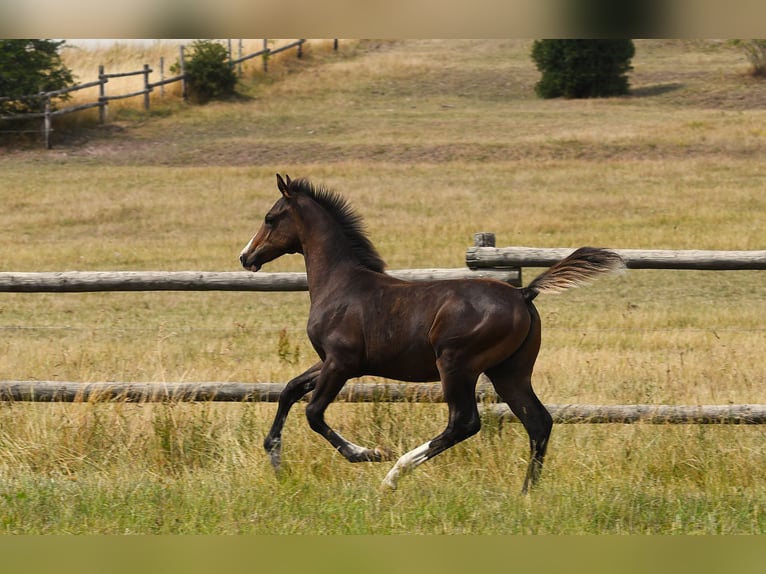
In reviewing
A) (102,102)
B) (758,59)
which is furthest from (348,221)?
(758,59)

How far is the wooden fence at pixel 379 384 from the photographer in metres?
6.10

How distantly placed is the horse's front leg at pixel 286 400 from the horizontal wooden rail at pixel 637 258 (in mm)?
1544

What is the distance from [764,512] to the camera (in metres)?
4.59

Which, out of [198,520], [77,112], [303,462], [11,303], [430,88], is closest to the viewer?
[198,520]

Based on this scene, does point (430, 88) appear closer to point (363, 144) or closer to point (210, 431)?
point (363, 144)

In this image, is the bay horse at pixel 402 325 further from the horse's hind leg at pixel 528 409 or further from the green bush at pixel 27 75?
the green bush at pixel 27 75

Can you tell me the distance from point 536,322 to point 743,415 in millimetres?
1686

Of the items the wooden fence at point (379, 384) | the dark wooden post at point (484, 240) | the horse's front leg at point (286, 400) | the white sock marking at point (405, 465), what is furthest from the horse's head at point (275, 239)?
the white sock marking at point (405, 465)

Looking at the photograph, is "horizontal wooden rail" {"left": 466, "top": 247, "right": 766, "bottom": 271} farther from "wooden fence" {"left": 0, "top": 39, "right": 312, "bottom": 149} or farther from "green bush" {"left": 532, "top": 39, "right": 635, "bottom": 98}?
"green bush" {"left": 532, "top": 39, "right": 635, "bottom": 98}

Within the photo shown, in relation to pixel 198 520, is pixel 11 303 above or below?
below

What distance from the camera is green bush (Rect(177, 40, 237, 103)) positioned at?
4084 cm

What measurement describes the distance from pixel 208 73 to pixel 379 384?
36.9 metres

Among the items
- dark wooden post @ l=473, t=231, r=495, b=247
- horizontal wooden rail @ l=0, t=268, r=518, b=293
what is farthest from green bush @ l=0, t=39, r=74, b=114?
dark wooden post @ l=473, t=231, r=495, b=247

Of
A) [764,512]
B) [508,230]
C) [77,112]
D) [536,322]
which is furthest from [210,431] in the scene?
[77,112]
